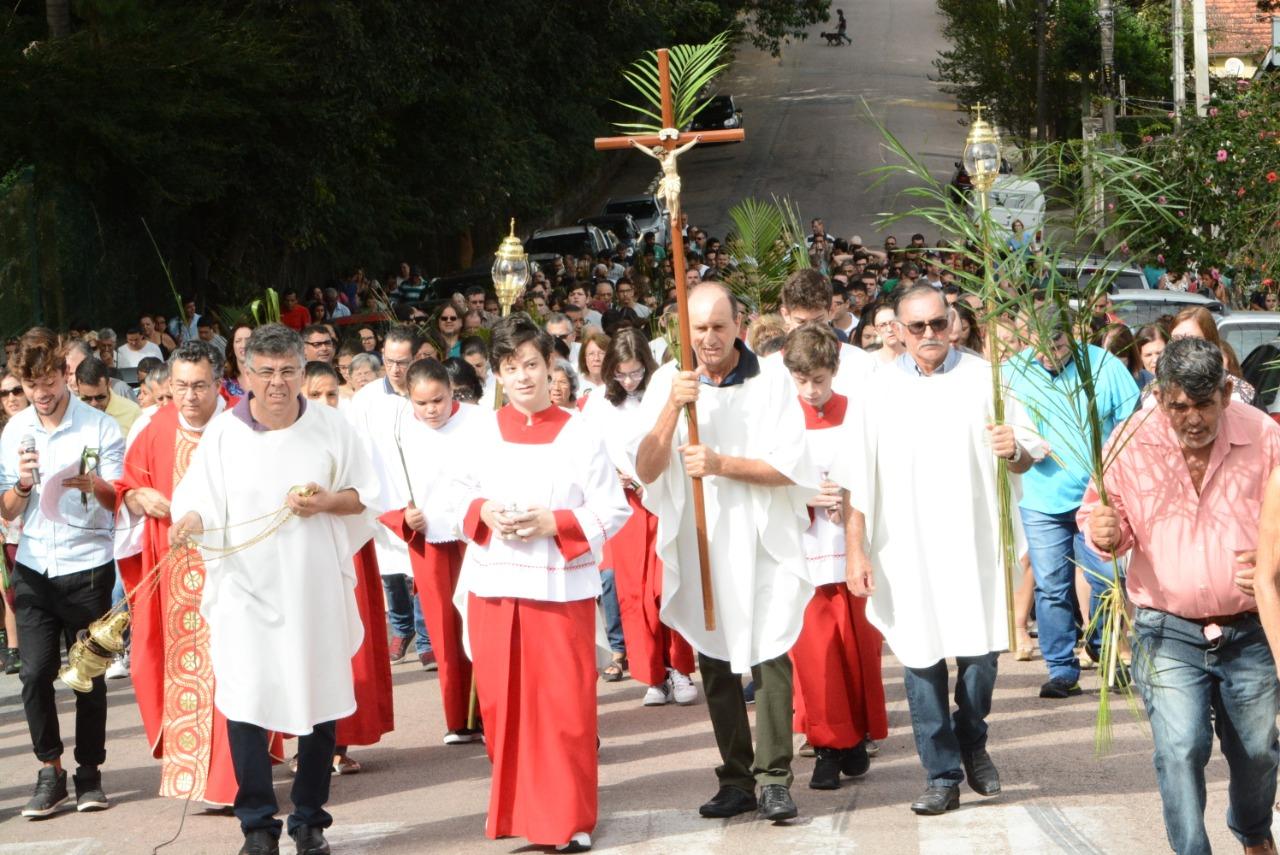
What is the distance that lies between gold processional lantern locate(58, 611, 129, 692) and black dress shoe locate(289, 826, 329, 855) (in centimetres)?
107

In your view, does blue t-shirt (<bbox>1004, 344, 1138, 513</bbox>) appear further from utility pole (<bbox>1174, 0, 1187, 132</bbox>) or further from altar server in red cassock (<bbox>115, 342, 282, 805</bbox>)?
utility pole (<bbox>1174, 0, 1187, 132</bbox>)

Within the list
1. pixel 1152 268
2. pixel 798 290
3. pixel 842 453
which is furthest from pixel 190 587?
pixel 1152 268

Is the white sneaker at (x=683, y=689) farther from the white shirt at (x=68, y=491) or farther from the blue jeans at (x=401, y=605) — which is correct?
the white shirt at (x=68, y=491)

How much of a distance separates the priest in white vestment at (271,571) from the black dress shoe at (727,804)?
148 centimetres

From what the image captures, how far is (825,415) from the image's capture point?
29.6ft

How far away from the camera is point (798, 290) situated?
33.7 feet

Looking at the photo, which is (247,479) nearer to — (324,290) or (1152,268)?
(1152,268)

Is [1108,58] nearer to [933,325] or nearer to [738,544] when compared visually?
[933,325]

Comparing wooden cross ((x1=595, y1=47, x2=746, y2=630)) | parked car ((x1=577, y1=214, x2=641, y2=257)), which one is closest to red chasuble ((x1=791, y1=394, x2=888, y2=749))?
wooden cross ((x1=595, y1=47, x2=746, y2=630))

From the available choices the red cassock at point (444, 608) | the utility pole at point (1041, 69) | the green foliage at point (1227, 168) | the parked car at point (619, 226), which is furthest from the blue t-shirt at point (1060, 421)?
the utility pole at point (1041, 69)

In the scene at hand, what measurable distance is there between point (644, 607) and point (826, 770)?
220cm

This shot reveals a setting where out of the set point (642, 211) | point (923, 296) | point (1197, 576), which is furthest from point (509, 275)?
point (642, 211)

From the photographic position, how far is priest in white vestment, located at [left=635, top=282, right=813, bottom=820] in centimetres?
768

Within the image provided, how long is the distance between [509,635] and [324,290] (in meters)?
21.3
